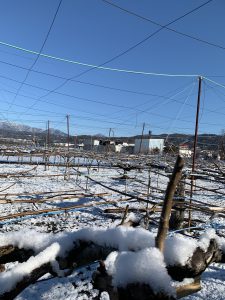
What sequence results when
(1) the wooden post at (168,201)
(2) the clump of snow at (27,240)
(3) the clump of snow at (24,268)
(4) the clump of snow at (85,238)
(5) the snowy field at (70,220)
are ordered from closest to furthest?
(1) the wooden post at (168,201) → (3) the clump of snow at (24,268) → (4) the clump of snow at (85,238) → (2) the clump of snow at (27,240) → (5) the snowy field at (70,220)

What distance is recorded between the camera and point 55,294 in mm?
4559

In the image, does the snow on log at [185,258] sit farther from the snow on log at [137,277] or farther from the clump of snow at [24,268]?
the clump of snow at [24,268]

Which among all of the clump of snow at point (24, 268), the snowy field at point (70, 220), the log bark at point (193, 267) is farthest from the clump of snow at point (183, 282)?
the clump of snow at point (24, 268)

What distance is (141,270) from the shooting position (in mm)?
1052

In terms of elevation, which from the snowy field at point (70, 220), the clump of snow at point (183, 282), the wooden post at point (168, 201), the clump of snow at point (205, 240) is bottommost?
the snowy field at point (70, 220)

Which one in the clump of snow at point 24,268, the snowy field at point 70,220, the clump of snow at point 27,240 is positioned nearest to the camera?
the clump of snow at point 24,268

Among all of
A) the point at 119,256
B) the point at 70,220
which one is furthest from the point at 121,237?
the point at 70,220

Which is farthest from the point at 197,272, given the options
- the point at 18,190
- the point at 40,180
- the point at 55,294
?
the point at 40,180

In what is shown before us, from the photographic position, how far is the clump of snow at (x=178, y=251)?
1.15 meters

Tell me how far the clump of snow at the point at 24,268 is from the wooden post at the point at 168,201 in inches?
19.1

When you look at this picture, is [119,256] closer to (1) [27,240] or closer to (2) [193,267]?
(2) [193,267]

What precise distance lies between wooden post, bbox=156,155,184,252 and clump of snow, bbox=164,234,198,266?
68 mm

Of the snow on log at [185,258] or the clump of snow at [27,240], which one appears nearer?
the snow on log at [185,258]

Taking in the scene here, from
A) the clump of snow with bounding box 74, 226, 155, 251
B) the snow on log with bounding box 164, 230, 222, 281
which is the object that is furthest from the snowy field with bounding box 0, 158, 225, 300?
the snow on log with bounding box 164, 230, 222, 281
